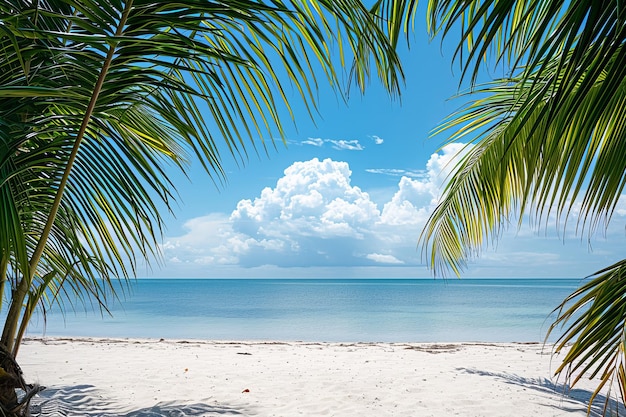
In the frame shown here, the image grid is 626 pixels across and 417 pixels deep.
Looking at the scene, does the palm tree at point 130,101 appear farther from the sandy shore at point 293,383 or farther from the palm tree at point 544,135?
the sandy shore at point 293,383

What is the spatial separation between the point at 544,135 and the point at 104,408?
3.57 m

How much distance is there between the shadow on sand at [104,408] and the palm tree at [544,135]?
2.05 m

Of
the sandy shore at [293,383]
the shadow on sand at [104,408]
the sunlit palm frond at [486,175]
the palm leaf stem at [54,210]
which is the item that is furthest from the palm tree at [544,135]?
the shadow on sand at [104,408]

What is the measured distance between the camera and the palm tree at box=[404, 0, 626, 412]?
82 centimetres

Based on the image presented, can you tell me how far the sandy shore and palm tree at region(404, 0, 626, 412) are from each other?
2.94 ft

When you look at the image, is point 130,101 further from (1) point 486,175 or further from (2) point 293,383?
(2) point 293,383

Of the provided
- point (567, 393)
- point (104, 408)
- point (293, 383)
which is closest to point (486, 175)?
point (567, 393)

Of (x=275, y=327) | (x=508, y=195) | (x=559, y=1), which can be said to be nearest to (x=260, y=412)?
(x=508, y=195)

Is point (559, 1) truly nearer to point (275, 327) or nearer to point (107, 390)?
point (107, 390)

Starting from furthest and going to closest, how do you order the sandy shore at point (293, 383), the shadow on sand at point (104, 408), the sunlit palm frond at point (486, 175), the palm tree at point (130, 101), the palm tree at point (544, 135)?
the sandy shore at point (293, 383) < the shadow on sand at point (104, 408) < the sunlit palm frond at point (486, 175) < the palm tree at point (130, 101) < the palm tree at point (544, 135)

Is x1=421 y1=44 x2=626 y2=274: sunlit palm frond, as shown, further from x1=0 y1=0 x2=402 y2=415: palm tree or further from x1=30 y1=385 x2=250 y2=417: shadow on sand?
x1=30 y1=385 x2=250 y2=417: shadow on sand

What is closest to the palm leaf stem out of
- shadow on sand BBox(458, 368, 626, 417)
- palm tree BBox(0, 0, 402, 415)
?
palm tree BBox(0, 0, 402, 415)

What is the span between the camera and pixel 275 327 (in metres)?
16.5

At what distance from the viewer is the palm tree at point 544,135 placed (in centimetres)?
82
